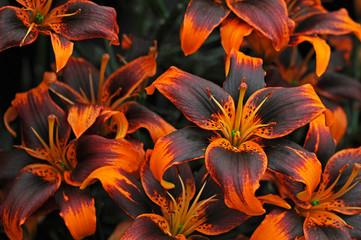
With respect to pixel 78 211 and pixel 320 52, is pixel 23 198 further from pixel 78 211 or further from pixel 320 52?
pixel 320 52

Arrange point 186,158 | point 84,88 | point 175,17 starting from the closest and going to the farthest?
point 186,158 → point 84,88 → point 175,17

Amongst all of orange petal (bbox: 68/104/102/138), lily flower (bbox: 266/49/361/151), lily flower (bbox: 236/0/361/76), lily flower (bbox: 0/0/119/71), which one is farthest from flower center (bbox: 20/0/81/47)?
lily flower (bbox: 266/49/361/151)

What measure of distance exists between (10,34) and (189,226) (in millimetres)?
339

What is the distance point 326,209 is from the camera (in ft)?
2.56

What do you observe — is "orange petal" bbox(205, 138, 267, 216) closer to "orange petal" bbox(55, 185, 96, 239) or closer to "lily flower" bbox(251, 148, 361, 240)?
"lily flower" bbox(251, 148, 361, 240)

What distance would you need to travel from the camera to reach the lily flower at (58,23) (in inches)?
28.7

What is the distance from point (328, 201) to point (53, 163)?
0.39 metres

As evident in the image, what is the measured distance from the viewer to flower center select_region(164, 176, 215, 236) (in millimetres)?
729

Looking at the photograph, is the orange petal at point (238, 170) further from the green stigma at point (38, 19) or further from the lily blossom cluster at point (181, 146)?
the green stigma at point (38, 19)

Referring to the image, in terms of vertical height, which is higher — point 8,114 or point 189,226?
point 8,114

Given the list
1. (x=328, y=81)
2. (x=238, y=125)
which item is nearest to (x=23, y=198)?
(x=238, y=125)

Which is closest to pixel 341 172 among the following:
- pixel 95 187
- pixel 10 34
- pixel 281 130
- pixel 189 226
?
pixel 281 130

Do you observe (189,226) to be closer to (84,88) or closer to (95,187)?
(95,187)

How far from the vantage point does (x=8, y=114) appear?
825 mm
